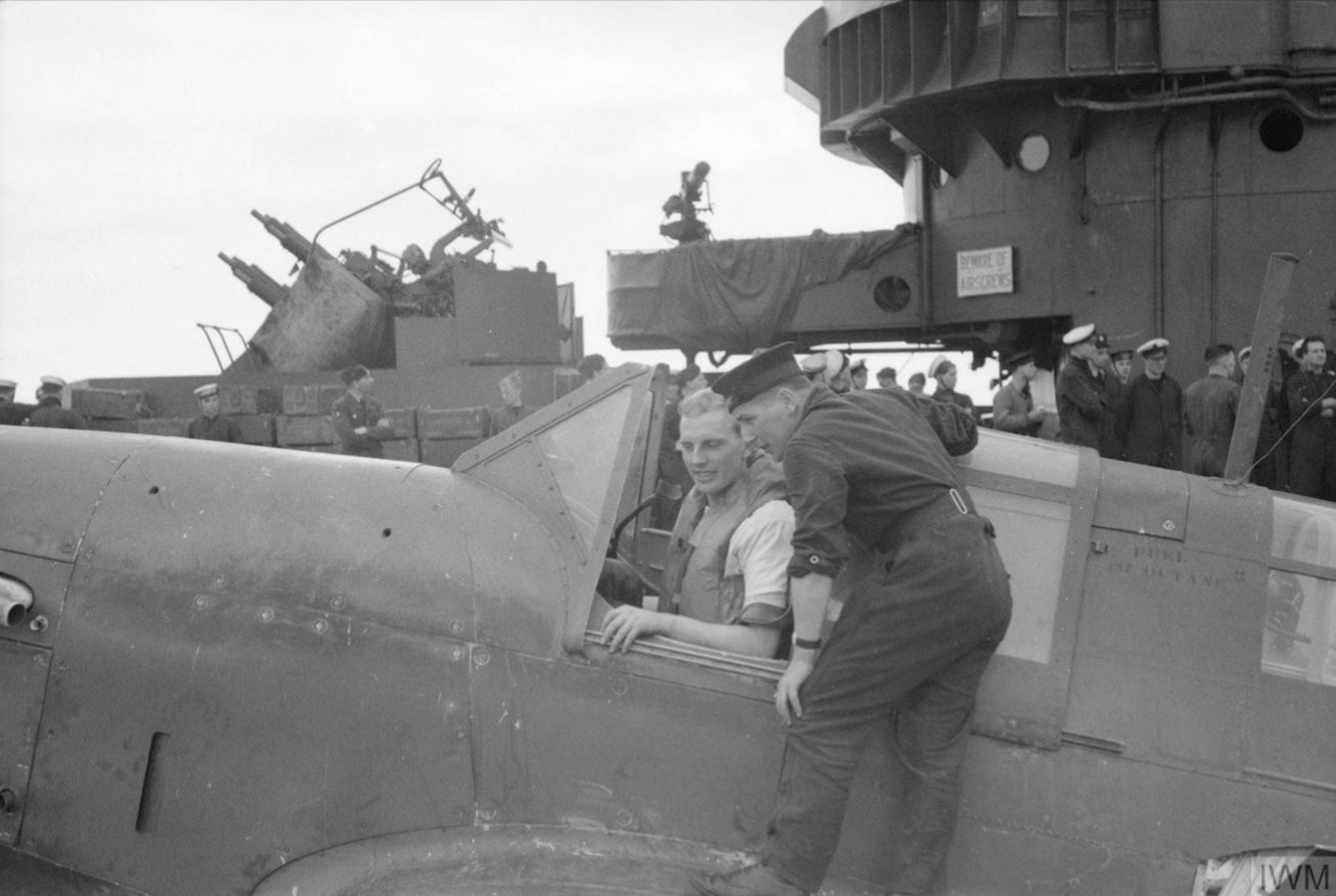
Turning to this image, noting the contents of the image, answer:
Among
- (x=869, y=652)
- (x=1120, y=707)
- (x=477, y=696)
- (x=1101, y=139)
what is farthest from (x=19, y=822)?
(x=1101, y=139)

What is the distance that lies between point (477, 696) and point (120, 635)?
1.08m

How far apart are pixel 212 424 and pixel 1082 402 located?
826 centimetres

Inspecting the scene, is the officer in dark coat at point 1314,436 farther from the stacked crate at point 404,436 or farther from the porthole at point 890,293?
the stacked crate at point 404,436

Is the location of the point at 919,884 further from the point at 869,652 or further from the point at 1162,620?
the point at 1162,620

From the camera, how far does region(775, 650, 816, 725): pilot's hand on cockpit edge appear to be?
12.8ft

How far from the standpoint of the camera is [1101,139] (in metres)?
17.3

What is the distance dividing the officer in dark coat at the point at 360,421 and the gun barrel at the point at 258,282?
10838 millimetres

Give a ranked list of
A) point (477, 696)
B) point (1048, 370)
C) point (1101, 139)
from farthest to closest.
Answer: point (1048, 370)
point (1101, 139)
point (477, 696)

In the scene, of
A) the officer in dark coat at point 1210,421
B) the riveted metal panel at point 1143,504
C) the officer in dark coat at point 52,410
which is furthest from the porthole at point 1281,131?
the riveted metal panel at point 1143,504

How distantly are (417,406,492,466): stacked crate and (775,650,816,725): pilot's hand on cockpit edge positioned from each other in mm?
13019

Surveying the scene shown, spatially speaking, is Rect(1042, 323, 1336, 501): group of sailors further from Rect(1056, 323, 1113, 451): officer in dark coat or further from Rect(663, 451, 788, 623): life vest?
Rect(663, 451, 788, 623): life vest

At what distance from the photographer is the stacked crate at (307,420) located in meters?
17.8

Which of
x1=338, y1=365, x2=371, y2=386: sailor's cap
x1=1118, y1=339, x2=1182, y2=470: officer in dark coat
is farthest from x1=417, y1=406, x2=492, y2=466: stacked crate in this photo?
x1=1118, y1=339, x2=1182, y2=470: officer in dark coat

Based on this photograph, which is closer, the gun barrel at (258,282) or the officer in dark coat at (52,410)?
the officer in dark coat at (52,410)
